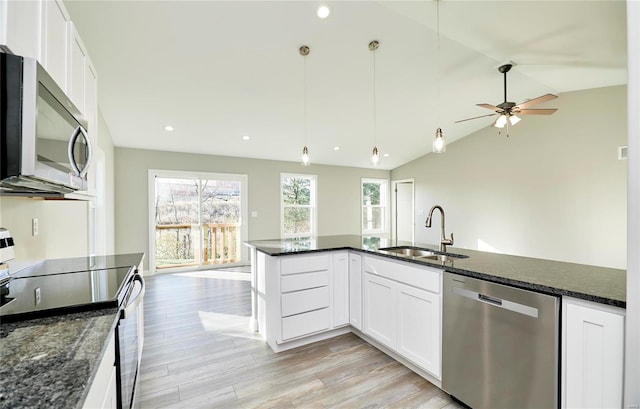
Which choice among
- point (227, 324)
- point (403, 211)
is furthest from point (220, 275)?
point (403, 211)

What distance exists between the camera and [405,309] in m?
2.12

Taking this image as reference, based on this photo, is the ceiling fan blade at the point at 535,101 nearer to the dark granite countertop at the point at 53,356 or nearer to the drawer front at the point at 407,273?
the drawer front at the point at 407,273

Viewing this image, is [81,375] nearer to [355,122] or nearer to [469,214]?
[355,122]

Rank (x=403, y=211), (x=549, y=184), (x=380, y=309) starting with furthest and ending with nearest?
(x=403, y=211), (x=549, y=184), (x=380, y=309)

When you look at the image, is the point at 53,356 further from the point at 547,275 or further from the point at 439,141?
the point at 439,141

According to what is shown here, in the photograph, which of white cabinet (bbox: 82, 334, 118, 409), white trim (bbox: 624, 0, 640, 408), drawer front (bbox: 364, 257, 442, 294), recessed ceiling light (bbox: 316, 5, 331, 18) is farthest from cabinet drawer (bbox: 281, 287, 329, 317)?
recessed ceiling light (bbox: 316, 5, 331, 18)

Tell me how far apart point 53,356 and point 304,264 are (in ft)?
6.04

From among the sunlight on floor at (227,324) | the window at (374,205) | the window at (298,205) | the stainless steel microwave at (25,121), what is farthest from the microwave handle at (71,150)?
the window at (374,205)

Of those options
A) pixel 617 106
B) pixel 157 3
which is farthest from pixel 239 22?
pixel 617 106

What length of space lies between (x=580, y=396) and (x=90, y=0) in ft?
12.9

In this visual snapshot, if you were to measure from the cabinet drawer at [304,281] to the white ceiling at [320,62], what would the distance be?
2.34 meters

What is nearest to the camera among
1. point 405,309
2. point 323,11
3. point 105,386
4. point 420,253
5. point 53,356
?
point 53,356

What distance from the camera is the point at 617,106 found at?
419 centimetres

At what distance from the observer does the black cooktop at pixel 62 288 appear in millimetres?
1059
